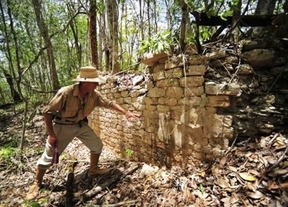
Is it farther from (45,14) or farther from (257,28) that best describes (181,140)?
(45,14)

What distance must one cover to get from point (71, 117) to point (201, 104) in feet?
5.79

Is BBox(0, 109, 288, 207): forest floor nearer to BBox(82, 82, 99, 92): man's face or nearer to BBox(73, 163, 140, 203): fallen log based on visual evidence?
BBox(73, 163, 140, 203): fallen log

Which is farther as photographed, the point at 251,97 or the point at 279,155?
the point at 251,97

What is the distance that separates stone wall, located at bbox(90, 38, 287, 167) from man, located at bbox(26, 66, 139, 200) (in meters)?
0.85

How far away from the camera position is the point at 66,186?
3361 mm

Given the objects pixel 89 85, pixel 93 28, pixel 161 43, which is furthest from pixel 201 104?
pixel 93 28

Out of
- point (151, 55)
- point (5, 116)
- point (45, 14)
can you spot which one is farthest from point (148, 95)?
point (45, 14)

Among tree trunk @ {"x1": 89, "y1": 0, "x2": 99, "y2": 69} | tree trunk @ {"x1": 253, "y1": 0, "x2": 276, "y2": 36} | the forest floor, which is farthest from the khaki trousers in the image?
tree trunk @ {"x1": 89, "y1": 0, "x2": 99, "y2": 69}

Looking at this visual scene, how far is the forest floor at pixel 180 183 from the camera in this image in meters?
2.38

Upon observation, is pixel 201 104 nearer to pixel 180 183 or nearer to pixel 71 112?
pixel 180 183

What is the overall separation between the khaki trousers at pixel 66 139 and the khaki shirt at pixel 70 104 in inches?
5.4

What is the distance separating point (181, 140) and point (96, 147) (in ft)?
4.10

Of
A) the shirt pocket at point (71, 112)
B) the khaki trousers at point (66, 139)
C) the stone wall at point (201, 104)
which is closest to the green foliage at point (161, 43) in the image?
the stone wall at point (201, 104)

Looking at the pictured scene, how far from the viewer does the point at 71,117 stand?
331 cm
